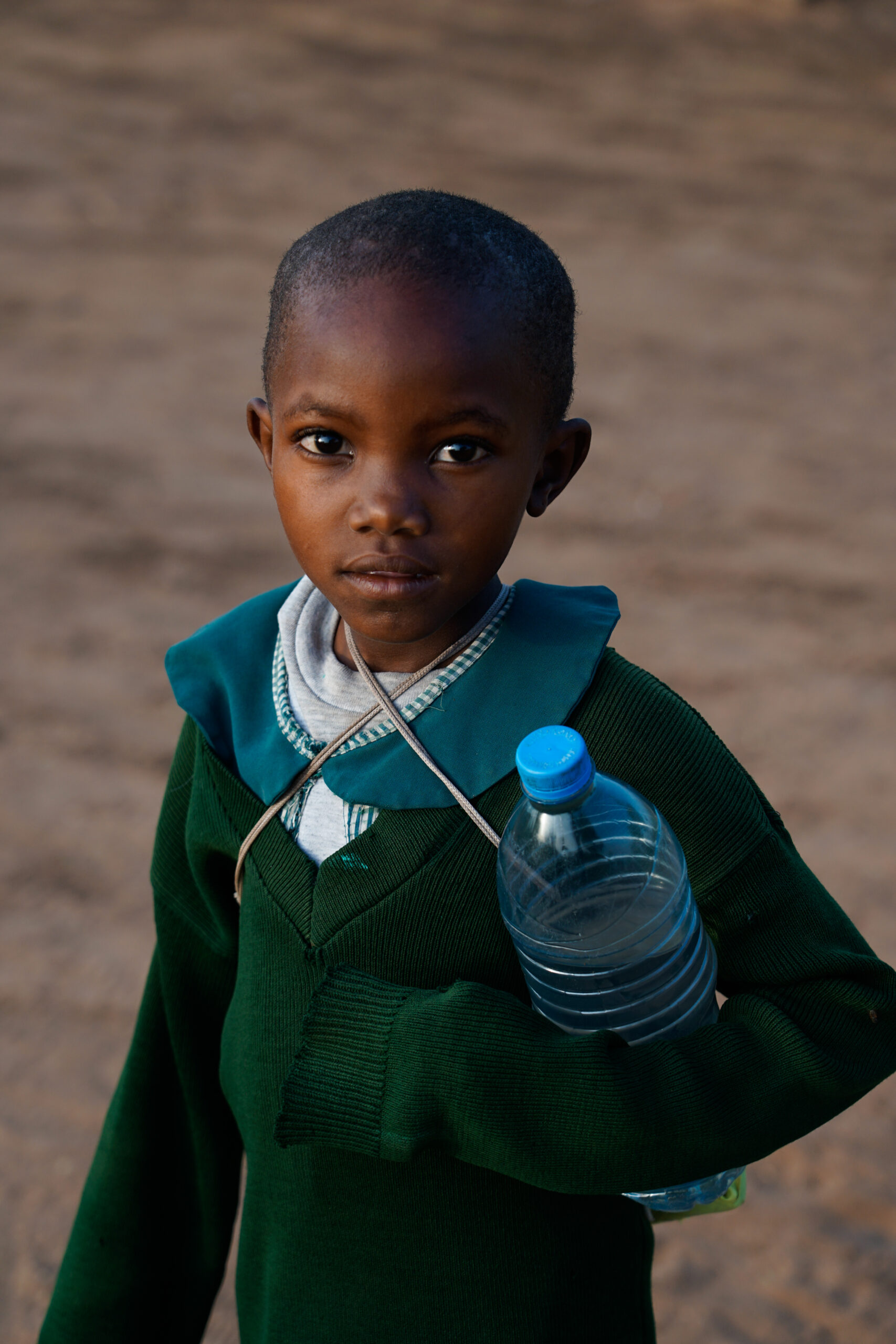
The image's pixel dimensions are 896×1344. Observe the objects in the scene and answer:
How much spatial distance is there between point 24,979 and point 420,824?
2338mm

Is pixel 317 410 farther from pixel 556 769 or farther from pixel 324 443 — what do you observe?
pixel 556 769

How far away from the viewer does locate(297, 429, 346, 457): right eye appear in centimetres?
118

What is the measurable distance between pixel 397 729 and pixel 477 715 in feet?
0.27

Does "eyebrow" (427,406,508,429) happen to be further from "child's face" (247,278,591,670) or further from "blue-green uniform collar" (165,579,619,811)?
"blue-green uniform collar" (165,579,619,811)

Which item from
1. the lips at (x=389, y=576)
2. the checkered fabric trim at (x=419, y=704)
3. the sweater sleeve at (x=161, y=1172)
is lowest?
the sweater sleeve at (x=161, y=1172)

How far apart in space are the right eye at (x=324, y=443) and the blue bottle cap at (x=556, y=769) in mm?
336

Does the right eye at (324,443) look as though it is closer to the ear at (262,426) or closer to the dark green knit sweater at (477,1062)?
the ear at (262,426)

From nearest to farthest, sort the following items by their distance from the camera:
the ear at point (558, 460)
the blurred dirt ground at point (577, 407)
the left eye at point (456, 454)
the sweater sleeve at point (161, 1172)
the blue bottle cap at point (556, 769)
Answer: the blue bottle cap at point (556, 769) < the left eye at point (456, 454) < the ear at point (558, 460) < the sweater sleeve at point (161, 1172) < the blurred dirt ground at point (577, 407)

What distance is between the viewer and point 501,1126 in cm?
110

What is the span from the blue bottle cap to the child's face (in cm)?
20

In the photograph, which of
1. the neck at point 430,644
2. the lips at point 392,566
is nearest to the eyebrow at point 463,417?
the lips at point 392,566

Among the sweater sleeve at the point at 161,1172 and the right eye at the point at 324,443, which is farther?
the sweater sleeve at the point at 161,1172

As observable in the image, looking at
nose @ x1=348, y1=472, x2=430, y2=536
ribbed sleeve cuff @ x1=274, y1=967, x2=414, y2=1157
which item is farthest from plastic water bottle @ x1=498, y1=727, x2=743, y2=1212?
nose @ x1=348, y1=472, x2=430, y2=536

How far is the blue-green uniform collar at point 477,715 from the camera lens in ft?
4.00
